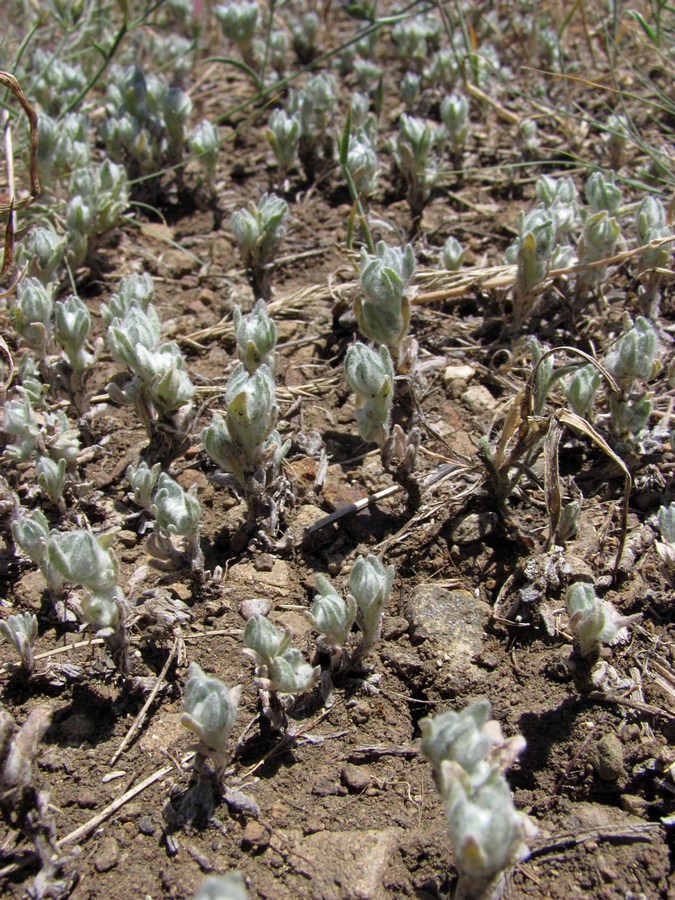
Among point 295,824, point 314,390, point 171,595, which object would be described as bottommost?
point 295,824

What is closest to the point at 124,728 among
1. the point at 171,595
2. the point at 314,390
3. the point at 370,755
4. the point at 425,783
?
the point at 171,595

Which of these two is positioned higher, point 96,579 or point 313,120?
point 313,120

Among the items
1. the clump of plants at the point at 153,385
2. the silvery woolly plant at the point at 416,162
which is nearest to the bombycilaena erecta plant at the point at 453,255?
the silvery woolly plant at the point at 416,162

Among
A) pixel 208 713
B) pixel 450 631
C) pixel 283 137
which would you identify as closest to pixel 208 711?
pixel 208 713

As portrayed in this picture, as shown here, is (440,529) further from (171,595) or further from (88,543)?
(88,543)

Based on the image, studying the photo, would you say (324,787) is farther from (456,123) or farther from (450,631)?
(456,123)

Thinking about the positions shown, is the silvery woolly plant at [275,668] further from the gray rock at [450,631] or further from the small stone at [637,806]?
the small stone at [637,806]
